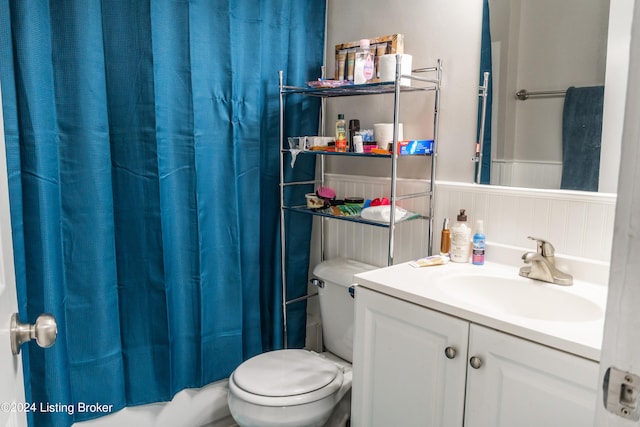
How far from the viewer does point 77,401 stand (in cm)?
162

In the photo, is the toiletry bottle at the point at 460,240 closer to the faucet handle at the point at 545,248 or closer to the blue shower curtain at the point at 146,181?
the faucet handle at the point at 545,248

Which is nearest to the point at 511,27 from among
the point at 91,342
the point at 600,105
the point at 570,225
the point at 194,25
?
the point at 600,105

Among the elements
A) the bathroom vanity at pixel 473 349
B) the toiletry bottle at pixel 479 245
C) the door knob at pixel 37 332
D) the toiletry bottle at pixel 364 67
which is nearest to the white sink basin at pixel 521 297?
the bathroom vanity at pixel 473 349

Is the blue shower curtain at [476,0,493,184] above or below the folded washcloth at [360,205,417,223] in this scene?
above

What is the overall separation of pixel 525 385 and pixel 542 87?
93 centimetres

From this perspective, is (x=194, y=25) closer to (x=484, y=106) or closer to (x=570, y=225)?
(x=484, y=106)

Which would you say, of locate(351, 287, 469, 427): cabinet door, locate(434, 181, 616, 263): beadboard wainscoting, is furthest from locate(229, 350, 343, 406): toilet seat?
locate(434, 181, 616, 263): beadboard wainscoting

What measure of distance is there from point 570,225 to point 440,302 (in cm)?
55

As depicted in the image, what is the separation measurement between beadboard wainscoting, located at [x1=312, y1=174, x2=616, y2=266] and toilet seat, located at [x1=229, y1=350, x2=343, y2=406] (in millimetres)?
541

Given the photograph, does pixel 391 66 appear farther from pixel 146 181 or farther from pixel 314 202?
pixel 146 181

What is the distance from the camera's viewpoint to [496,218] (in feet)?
5.33

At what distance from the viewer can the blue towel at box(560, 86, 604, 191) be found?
4.57 feet

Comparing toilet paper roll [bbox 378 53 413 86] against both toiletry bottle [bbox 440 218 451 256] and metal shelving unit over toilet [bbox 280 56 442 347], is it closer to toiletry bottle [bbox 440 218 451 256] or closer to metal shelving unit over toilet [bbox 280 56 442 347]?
metal shelving unit over toilet [bbox 280 56 442 347]

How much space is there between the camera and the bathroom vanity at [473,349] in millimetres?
1024
